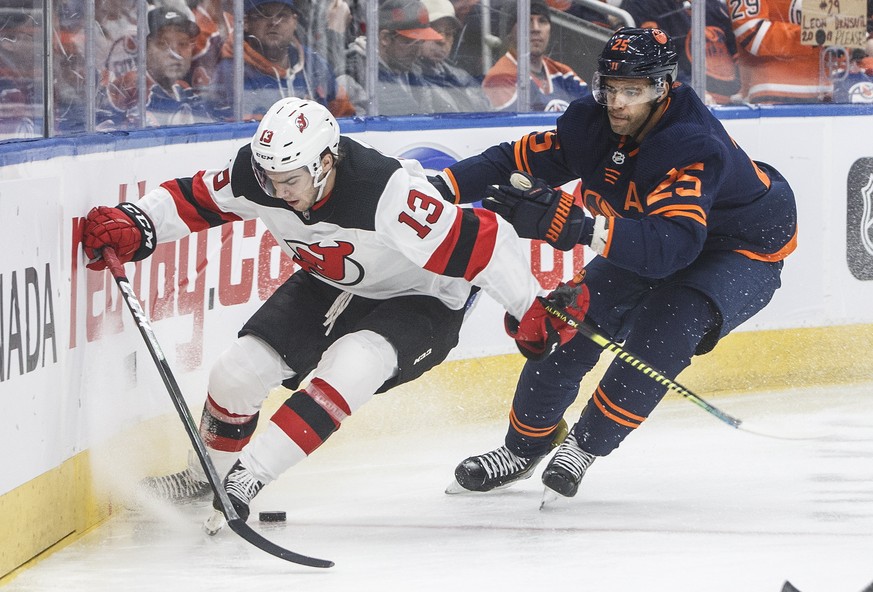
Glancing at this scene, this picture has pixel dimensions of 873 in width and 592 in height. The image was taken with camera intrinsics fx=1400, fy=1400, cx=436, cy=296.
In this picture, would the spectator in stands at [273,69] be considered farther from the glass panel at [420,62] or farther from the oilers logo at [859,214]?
the oilers logo at [859,214]

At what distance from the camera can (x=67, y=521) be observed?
3.32 m

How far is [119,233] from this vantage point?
3.33 meters

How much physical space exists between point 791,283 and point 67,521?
3.11 meters

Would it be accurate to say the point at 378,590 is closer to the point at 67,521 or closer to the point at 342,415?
the point at 342,415

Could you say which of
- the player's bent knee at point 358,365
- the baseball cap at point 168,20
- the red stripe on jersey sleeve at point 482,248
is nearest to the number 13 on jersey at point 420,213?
the red stripe on jersey sleeve at point 482,248

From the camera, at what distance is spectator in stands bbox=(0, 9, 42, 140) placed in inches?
130

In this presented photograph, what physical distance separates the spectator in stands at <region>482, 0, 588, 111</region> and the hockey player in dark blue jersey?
133 cm

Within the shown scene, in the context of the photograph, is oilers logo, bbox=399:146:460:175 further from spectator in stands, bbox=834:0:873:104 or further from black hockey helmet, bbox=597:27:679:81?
spectator in stands, bbox=834:0:873:104

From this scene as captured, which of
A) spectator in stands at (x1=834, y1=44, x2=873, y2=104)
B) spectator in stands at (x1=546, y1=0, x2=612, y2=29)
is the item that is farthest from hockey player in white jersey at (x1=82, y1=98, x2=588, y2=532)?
spectator in stands at (x1=834, y1=44, x2=873, y2=104)

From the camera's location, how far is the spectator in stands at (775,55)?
5633 millimetres

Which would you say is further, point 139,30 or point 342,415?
point 139,30

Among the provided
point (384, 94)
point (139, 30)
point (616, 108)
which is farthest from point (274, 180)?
point (384, 94)

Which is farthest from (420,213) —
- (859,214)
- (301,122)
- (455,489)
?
(859,214)

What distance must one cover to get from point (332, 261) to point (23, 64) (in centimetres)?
88
